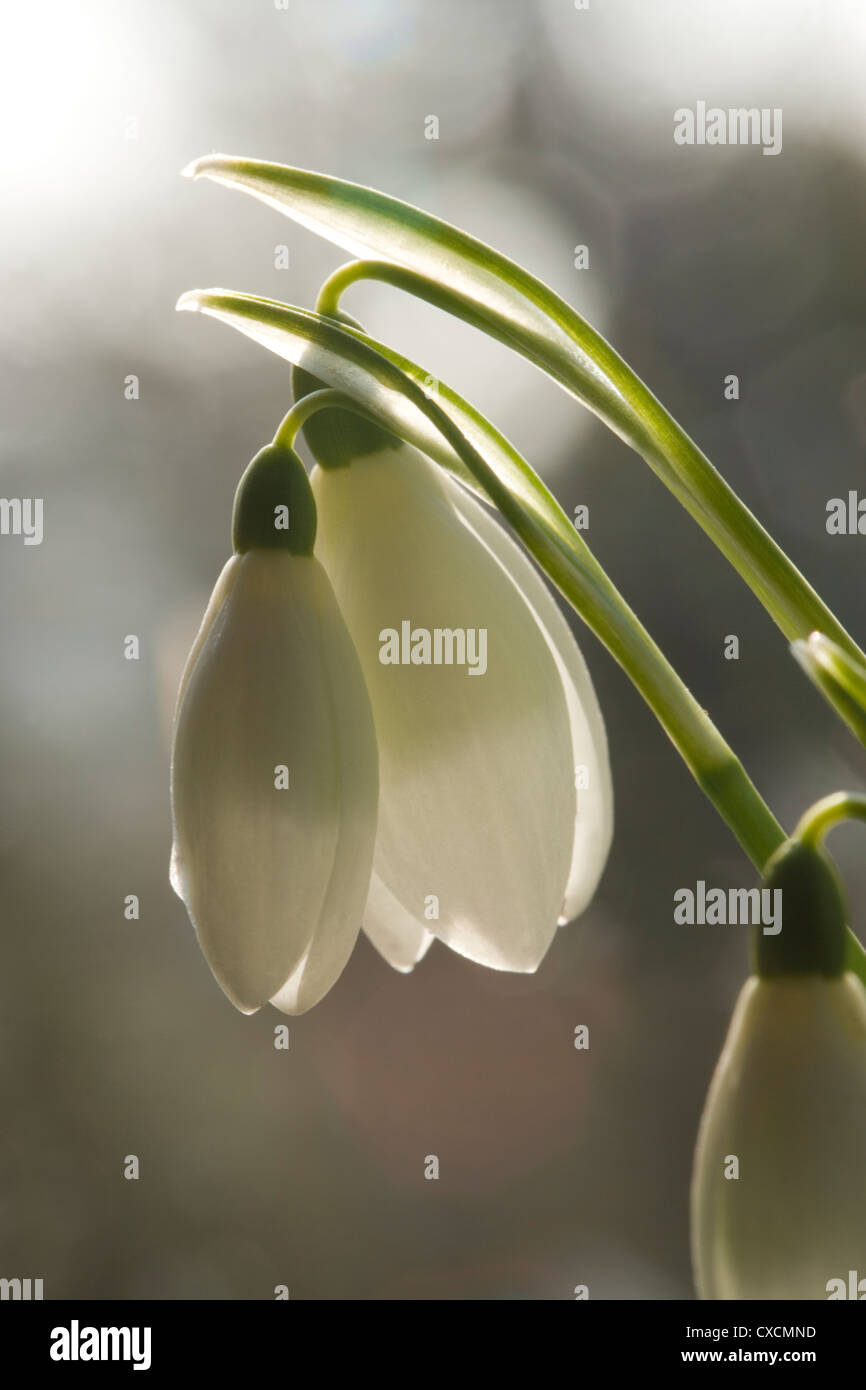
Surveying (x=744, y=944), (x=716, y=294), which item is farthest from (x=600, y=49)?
(x=744, y=944)

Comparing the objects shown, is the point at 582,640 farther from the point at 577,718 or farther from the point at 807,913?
the point at 807,913

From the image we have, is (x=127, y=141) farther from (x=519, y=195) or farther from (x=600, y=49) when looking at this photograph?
(x=600, y=49)

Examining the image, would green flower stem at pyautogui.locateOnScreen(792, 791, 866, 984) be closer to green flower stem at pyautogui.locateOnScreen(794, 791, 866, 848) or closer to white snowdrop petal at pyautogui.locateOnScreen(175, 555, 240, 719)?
green flower stem at pyautogui.locateOnScreen(794, 791, 866, 848)

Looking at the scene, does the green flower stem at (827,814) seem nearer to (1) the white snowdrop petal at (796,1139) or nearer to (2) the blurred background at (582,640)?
(1) the white snowdrop petal at (796,1139)

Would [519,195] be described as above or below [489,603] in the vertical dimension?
above

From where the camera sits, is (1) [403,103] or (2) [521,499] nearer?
(2) [521,499]

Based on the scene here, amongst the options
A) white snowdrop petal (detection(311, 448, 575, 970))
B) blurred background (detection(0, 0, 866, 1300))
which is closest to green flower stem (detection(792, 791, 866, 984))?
white snowdrop petal (detection(311, 448, 575, 970))
